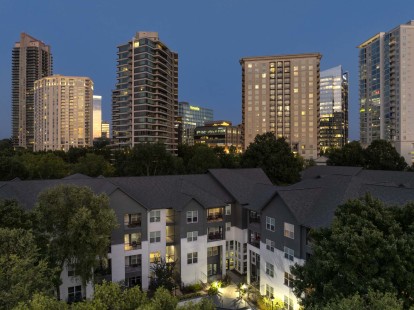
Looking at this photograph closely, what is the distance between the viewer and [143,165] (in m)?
76.3

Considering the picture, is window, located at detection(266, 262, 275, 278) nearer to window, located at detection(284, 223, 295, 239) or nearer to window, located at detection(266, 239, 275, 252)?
window, located at detection(266, 239, 275, 252)

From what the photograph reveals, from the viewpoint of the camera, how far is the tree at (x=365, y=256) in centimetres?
1725

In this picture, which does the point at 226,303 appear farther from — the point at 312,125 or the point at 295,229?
the point at 312,125

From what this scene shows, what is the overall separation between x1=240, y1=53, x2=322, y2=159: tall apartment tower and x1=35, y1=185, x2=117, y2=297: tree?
143775 mm

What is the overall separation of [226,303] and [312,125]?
14332 centimetres

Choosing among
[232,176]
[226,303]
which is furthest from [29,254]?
[232,176]

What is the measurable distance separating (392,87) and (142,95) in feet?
399

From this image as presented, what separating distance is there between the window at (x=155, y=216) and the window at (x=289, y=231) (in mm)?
15578

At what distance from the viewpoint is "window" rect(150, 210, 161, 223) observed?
37.2 metres

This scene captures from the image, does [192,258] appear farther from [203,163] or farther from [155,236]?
[203,163]

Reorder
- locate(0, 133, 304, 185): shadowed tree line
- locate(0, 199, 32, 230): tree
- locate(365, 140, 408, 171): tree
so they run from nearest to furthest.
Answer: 1. locate(0, 199, 32, 230): tree
2. locate(0, 133, 304, 185): shadowed tree line
3. locate(365, 140, 408, 171): tree

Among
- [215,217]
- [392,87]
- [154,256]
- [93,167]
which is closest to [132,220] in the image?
[154,256]

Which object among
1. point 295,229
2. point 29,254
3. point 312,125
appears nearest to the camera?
point 29,254

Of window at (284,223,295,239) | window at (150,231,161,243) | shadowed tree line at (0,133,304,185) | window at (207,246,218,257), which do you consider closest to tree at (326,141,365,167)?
shadowed tree line at (0,133,304,185)
